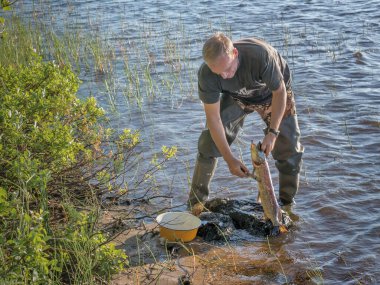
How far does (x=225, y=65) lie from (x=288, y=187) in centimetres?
184

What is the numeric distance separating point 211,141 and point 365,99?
13.1ft

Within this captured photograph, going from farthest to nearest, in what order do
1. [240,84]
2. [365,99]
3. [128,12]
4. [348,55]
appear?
1. [128,12]
2. [348,55]
3. [365,99]
4. [240,84]

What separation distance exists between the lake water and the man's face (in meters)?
1.60

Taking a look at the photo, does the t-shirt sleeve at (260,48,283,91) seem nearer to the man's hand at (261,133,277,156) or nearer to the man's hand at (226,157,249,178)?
the man's hand at (261,133,277,156)

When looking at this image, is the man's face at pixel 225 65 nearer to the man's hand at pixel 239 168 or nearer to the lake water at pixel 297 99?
the man's hand at pixel 239 168

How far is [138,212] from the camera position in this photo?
6.59 metres

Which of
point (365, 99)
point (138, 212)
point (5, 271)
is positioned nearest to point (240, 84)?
point (138, 212)

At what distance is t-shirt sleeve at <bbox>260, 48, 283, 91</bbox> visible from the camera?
225 inches

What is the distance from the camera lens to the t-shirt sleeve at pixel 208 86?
5.83 m

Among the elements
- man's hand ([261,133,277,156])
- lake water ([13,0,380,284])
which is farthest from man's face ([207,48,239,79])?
lake water ([13,0,380,284])

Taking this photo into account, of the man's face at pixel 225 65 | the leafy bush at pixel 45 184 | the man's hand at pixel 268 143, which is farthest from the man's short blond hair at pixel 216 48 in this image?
the leafy bush at pixel 45 184

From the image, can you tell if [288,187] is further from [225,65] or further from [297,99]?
[297,99]

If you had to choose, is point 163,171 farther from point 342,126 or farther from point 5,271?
point 5,271

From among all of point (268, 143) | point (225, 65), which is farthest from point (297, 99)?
point (225, 65)
